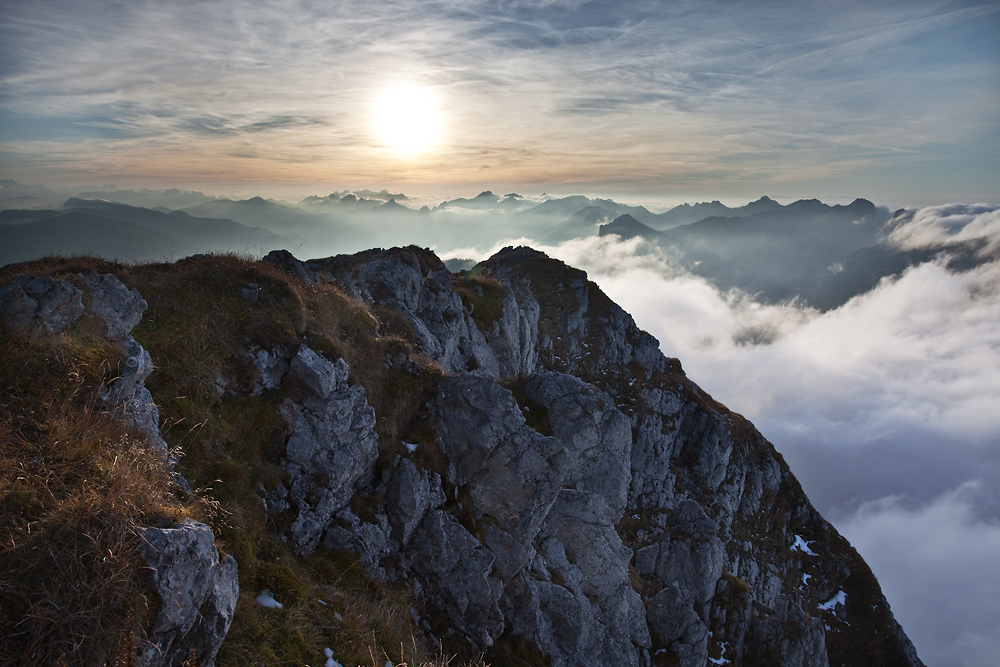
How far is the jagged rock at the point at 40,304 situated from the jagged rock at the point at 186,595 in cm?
687

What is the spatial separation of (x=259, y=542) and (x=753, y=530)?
72939 mm

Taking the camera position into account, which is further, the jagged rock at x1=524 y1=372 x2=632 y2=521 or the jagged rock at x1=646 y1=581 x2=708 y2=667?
the jagged rock at x1=646 y1=581 x2=708 y2=667

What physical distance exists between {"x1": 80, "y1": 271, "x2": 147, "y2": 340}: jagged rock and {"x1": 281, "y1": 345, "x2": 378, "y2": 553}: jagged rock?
444 cm

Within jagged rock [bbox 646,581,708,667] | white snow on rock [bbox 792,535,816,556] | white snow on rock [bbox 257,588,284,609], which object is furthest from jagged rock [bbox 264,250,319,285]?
white snow on rock [bbox 792,535,816,556]

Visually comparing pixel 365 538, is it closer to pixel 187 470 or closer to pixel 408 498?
pixel 408 498

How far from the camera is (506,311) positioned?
50.6 metres

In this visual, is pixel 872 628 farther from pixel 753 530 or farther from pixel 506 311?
pixel 506 311

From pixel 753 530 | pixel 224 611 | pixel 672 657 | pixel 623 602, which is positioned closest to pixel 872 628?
pixel 753 530

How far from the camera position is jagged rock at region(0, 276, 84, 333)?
9781mm

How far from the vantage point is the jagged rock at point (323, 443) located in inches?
512

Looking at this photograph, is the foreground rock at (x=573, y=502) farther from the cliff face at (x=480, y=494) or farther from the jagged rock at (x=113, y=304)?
the jagged rock at (x=113, y=304)

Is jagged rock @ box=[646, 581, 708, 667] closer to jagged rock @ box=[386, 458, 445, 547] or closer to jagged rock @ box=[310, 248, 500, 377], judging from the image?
jagged rock @ box=[386, 458, 445, 547]

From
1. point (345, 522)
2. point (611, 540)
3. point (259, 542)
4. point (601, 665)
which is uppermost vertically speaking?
point (259, 542)

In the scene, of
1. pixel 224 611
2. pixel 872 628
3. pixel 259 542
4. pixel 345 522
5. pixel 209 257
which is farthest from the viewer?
pixel 872 628
